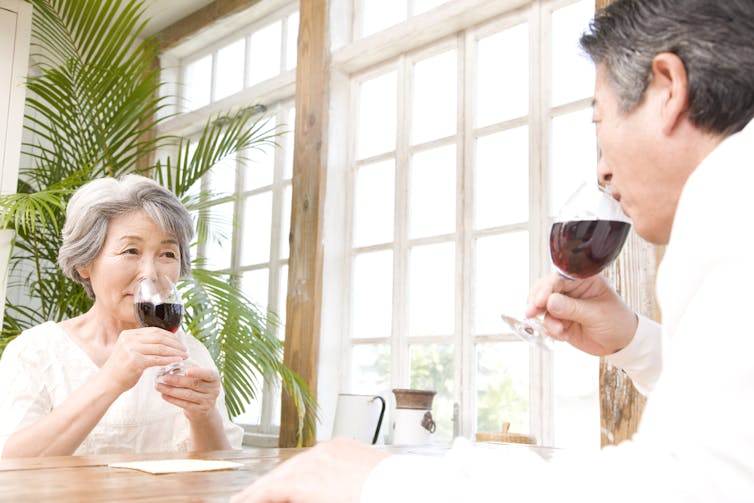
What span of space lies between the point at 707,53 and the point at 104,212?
61.3 inches

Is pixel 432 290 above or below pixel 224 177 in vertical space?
below

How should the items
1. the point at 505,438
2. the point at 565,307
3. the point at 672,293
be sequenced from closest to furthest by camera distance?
the point at 672,293 < the point at 565,307 < the point at 505,438

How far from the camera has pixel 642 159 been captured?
0.88m

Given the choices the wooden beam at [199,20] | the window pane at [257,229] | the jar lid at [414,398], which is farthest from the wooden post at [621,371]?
the wooden beam at [199,20]

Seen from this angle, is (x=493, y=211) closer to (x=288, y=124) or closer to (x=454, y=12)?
(x=454, y=12)

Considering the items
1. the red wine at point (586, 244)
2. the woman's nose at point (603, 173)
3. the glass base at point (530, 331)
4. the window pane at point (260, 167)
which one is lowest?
the glass base at point (530, 331)

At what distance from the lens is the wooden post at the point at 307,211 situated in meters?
3.57


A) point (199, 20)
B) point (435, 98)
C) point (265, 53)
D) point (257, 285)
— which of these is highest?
point (199, 20)

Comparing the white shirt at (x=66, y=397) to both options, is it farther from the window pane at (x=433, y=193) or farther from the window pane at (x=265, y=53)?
the window pane at (x=265, y=53)

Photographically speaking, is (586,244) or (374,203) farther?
(374,203)

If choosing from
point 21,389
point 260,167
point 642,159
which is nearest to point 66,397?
point 21,389

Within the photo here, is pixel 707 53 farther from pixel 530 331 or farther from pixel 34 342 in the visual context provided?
pixel 34 342

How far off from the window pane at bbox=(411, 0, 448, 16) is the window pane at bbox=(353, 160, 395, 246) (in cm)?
68

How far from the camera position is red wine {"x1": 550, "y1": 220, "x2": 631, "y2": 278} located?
4.12 ft
